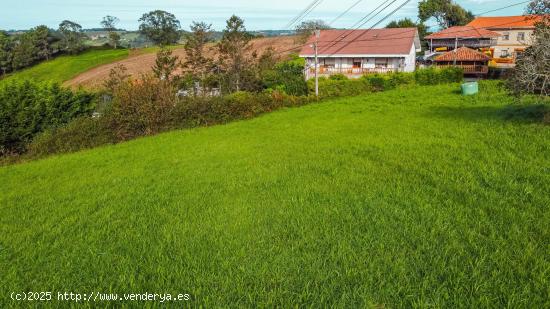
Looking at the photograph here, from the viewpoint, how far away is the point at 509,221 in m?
4.93

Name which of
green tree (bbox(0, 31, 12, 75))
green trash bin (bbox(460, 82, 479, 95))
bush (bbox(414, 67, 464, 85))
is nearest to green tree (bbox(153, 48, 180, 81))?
bush (bbox(414, 67, 464, 85))

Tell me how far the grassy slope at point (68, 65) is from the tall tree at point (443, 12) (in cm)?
6014

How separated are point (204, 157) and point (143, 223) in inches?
217

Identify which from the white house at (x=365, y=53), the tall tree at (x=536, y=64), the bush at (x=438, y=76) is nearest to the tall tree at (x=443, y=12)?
the white house at (x=365, y=53)

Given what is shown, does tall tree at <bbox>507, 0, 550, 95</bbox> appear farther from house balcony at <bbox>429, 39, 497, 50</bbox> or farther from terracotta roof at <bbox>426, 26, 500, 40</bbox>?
terracotta roof at <bbox>426, 26, 500, 40</bbox>

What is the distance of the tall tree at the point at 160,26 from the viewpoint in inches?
3526

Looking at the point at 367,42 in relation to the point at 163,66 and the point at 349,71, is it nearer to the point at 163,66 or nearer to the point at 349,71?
the point at 349,71

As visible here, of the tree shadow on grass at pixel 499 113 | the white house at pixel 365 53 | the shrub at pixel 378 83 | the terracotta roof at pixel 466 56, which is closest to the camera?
the tree shadow on grass at pixel 499 113

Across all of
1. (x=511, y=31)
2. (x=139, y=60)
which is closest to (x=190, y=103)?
(x=139, y=60)

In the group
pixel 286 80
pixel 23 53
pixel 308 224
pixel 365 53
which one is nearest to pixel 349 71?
pixel 365 53

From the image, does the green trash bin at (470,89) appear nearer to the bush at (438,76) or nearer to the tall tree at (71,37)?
the bush at (438,76)

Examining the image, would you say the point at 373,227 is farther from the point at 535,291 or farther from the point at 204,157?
the point at 204,157

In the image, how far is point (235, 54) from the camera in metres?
30.4

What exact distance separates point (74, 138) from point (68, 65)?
5229cm
